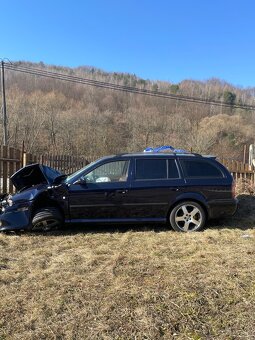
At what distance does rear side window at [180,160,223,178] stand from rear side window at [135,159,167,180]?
432mm

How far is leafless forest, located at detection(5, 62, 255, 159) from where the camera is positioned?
4544cm

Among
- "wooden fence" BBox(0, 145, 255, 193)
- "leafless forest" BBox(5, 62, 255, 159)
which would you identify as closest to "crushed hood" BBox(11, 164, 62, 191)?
"wooden fence" BBox(0, 145, 255, 193)

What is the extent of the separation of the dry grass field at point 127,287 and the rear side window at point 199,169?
137 cm

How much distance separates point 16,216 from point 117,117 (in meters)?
58.2

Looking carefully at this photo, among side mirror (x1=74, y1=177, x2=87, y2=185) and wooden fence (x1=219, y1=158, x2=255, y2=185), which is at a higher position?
wooden fence (x1=219, y1=158, x2=255, y2=185)

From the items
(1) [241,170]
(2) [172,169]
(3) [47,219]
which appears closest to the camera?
(3) [47,219]

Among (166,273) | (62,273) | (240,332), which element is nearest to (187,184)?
(166,273)

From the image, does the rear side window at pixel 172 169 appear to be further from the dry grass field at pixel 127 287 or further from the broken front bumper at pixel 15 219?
the broken front bumper at pixel 15 219

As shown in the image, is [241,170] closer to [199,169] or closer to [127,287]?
[199,169]

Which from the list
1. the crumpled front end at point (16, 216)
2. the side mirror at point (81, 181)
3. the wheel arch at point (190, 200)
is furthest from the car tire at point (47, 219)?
the wheel arch at point (190, 200)

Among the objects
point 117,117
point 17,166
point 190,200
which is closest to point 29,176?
point 190,200

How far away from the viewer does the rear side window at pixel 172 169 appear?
7.63m

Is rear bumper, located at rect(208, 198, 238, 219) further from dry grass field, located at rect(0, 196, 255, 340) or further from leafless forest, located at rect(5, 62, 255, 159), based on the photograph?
leafless forest, located at rect(5, 62, 255, 159)

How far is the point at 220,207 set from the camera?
24.9 feet
